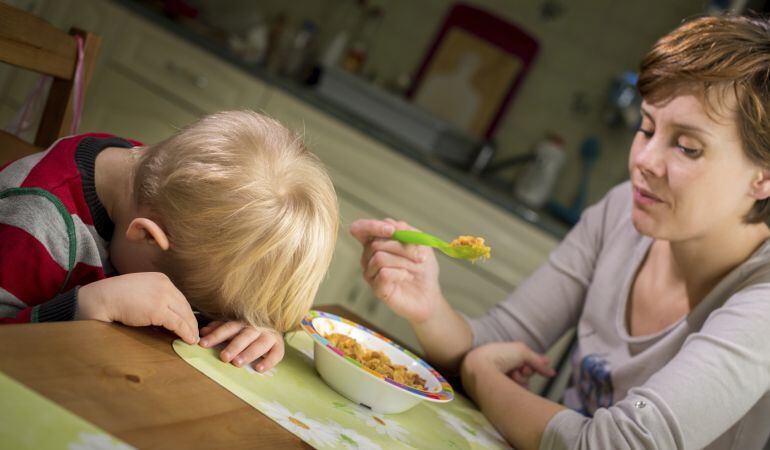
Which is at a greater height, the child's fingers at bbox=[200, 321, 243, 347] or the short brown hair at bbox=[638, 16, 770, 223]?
the short brown hair at bbox=[638, 16, 770, 223]

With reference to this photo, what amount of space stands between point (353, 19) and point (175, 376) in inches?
103

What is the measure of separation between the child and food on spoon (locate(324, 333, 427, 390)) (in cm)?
9

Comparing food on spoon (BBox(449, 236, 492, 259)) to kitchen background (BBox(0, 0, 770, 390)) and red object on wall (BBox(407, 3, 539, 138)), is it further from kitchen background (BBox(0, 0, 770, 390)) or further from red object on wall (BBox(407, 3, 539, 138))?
red object on wall (BBox(407, 3, 539, 138))

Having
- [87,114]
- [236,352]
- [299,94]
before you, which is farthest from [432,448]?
[87,114]

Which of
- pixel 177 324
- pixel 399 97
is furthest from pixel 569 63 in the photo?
pixel 177 324

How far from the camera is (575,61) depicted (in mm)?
2926

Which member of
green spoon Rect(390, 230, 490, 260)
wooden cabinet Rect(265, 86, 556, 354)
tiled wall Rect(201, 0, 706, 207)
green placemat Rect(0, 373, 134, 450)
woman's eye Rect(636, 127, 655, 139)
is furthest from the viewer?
tiled wall Rect(201, 0, 706, 207)

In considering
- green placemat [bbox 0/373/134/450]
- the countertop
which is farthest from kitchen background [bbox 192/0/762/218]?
green placemat [bbox 0/373/134/450]

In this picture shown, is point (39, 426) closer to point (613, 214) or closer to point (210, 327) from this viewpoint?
point (210, 327)

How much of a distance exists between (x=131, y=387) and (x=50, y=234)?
257 millimetres

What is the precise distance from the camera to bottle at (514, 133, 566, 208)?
2750mm

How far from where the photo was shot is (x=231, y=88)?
2555 mm

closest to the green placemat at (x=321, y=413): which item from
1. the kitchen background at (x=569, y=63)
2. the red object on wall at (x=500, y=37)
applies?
the kitchen background at (x=569, y=63)

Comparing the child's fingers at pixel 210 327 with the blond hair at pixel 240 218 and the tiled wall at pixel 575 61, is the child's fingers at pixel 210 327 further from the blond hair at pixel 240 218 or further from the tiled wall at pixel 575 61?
the tiled wall at pixel 575 61
